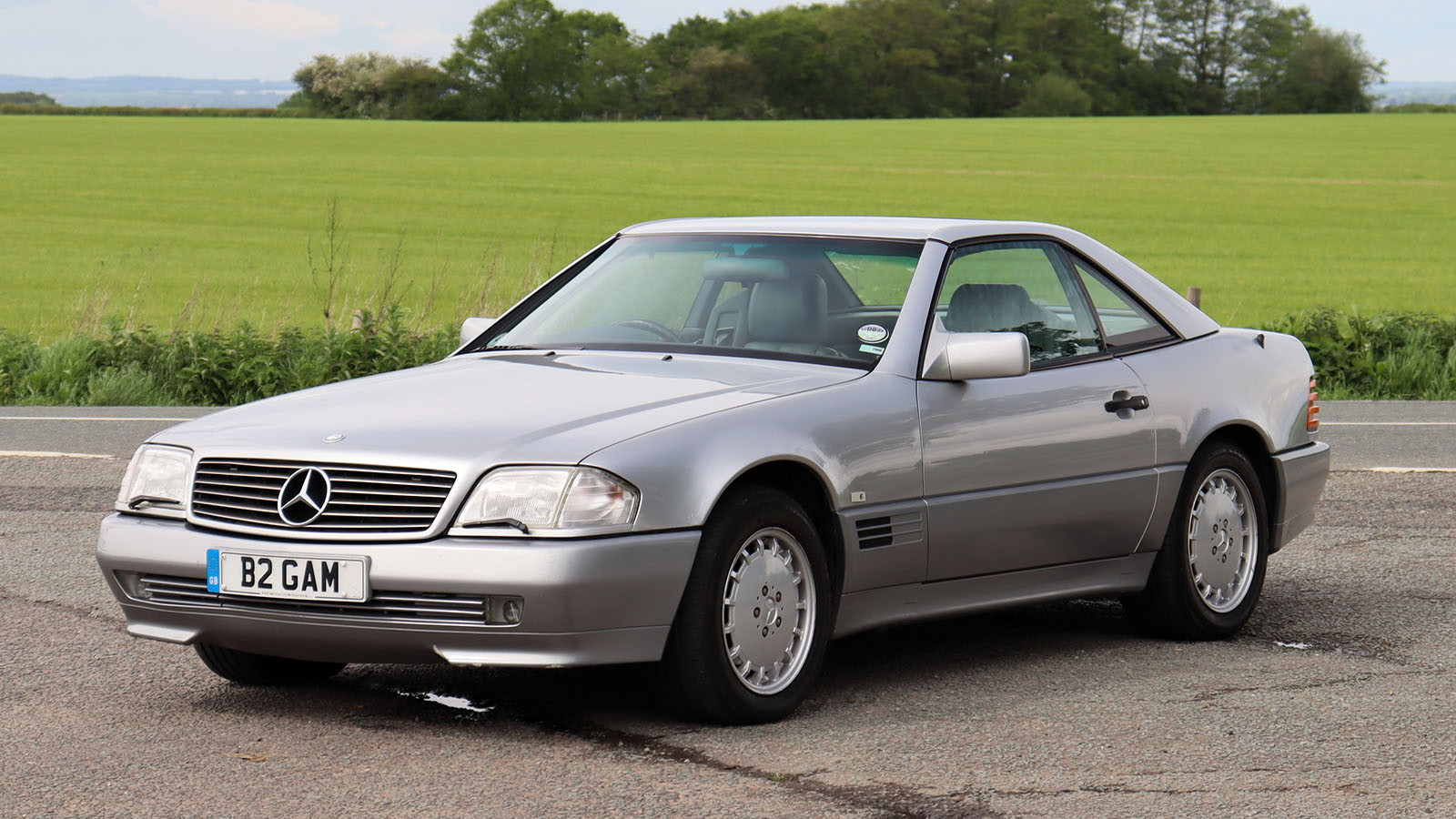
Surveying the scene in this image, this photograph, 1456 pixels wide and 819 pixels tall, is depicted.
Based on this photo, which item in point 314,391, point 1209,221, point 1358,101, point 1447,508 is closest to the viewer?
point 314,391

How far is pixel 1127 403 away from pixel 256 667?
9.82ft

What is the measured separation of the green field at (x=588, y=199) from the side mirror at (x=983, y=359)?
12717mm

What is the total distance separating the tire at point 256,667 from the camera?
5.62 meters

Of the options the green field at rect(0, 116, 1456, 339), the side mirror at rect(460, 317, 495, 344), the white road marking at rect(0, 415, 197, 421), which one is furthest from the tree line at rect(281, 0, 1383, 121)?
the side mirror at rect(460, 317, 495, 344)

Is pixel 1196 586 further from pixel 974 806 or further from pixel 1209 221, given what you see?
pixel 1209 221

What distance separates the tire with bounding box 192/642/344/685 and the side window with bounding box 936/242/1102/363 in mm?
2326

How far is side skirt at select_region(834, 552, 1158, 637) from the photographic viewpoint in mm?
5535

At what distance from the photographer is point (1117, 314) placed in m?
6.71

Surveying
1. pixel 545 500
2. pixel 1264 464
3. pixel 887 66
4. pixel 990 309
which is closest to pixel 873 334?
pixel 990 309

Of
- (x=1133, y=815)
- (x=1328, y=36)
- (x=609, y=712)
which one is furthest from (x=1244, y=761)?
(x=1328, y=36)

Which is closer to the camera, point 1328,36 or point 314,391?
point 314,391

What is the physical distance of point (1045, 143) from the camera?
71250 mm

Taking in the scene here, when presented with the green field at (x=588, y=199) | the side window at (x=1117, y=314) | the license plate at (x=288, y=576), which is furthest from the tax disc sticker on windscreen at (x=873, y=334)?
the green field at (x=588, y=199)

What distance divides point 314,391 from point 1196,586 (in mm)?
3129
